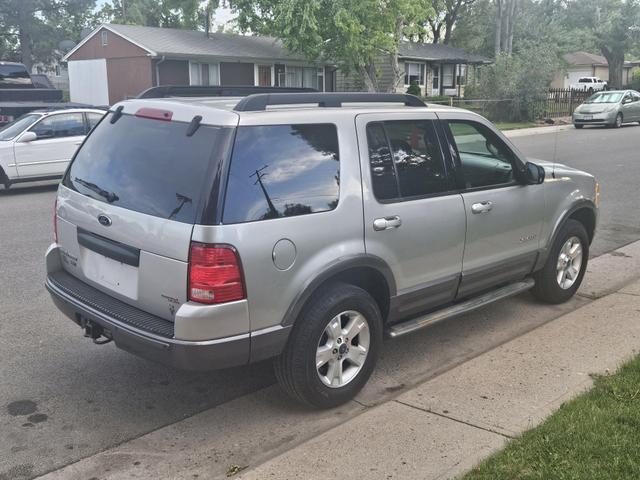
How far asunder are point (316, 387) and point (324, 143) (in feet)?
4.69

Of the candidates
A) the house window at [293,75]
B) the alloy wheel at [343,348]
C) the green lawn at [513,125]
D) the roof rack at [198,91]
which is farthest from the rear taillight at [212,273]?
the house window at [293,75]

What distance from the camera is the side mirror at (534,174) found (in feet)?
17.6

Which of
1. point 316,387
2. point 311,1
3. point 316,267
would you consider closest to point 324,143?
point 316,267

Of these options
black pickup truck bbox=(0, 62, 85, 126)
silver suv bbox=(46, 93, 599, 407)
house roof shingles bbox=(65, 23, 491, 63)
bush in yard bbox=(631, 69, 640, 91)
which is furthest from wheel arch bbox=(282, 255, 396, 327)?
bush in yard bbox=(631, 69, 640, 91)

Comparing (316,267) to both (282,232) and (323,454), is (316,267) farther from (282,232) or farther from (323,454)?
(323,454)

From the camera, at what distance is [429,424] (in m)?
3.89

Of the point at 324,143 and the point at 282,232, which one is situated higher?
the point at 324,143

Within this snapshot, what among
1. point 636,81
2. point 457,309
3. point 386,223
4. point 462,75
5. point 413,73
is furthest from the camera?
point 636,81

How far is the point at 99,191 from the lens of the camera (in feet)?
13.7

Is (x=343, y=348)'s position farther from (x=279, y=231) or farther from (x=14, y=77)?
(x=14, y=77)

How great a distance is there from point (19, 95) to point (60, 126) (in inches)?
152

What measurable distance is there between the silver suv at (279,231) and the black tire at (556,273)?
90 cm

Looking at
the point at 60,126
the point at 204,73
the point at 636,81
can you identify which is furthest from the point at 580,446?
the point at 636,81

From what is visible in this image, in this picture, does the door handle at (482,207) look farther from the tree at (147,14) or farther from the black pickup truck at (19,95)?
the tree at (147,14)
